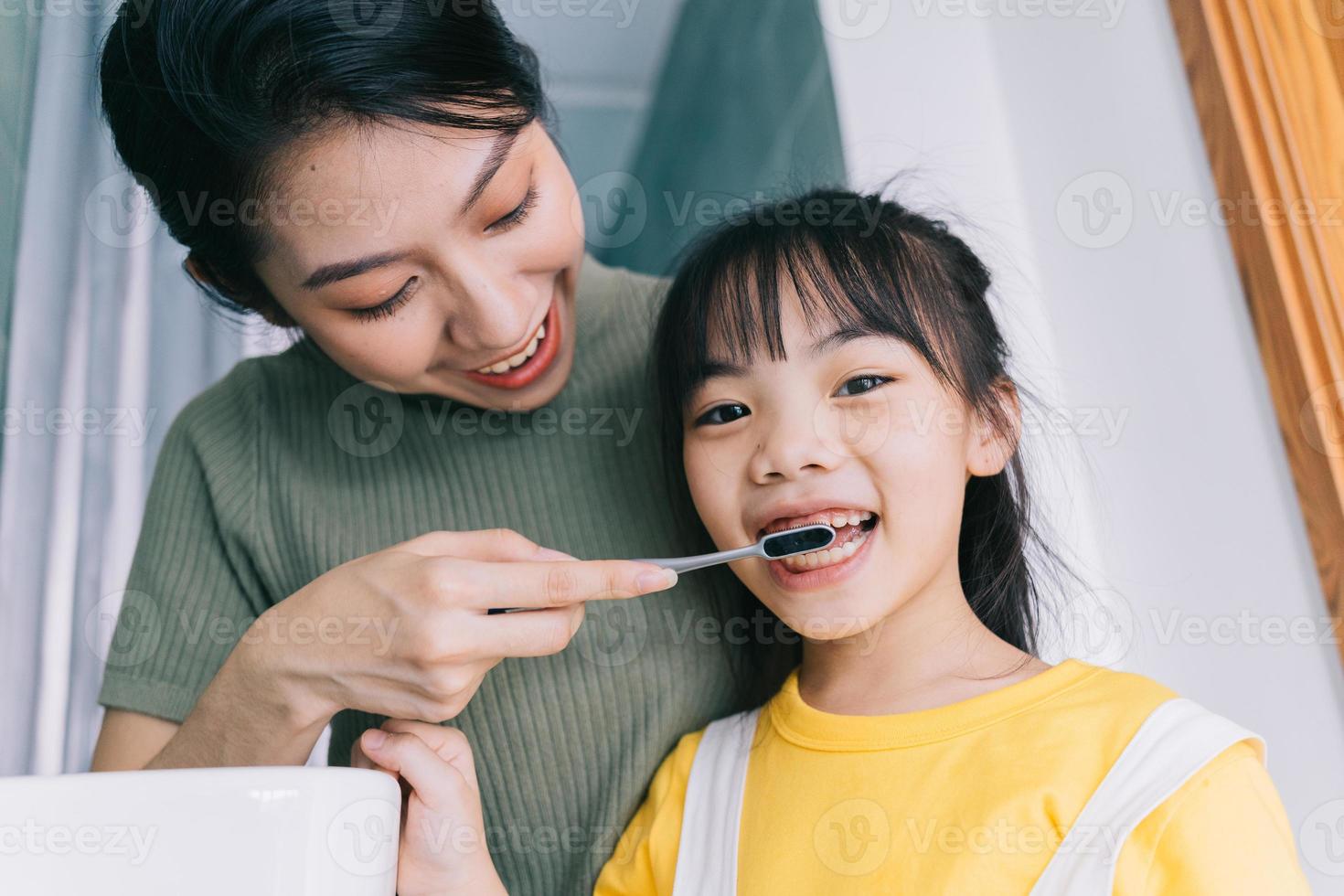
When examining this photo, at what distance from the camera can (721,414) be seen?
0.93m

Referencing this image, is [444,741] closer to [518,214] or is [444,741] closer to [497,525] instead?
[497,525]

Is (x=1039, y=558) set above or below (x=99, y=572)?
below

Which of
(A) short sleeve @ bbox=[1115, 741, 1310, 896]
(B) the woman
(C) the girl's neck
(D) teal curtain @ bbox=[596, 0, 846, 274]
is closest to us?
(A) short sleeve @ bbox=[1115, 741, 1310, 896]

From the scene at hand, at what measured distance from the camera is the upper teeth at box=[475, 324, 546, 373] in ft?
3.10

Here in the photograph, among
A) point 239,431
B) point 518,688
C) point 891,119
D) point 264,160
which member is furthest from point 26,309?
point 891,119

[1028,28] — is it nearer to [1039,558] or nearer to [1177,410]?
[1177,410]

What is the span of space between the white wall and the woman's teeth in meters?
0.50

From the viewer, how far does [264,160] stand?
0.84 m

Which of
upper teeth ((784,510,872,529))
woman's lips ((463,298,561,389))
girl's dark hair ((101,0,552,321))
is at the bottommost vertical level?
upper teeth ((784,510,872,529))

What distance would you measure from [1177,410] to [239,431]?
1065mm

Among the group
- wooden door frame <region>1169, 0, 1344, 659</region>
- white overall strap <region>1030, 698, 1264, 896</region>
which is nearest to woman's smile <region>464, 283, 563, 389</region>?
white overall strap <region>1030, 698, 1264, 896</region>

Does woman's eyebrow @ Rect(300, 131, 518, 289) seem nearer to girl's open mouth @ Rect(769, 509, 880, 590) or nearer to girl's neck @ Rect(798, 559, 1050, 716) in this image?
girl's open mouth @ Rect(769, 509, 880, 590)

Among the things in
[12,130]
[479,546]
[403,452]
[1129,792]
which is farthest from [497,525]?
[12,130]

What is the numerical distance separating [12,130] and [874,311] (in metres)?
0.99
